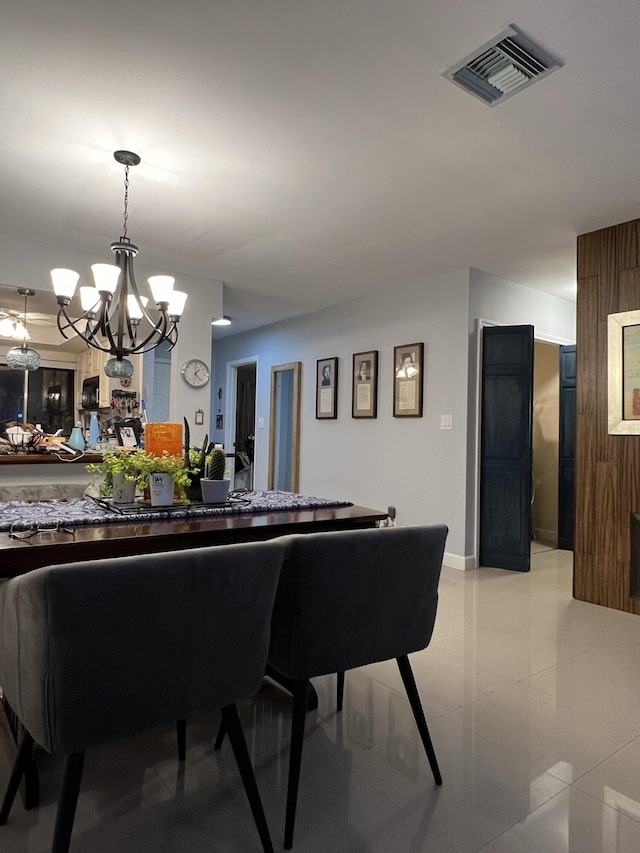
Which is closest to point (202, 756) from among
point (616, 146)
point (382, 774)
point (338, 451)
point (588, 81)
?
point (382, 774)

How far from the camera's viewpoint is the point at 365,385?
5.65 m

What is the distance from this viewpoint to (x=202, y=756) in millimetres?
1858

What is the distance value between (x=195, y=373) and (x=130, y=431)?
3.97 ft

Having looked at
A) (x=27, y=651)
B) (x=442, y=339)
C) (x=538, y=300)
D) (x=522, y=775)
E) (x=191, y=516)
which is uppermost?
(x=538, y=300)

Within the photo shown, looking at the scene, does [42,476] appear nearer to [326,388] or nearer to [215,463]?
[215,463]

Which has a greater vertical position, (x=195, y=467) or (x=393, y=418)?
(x=393, y=418)

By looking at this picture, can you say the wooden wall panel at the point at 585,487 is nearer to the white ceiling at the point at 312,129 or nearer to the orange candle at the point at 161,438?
the white ceiling at the point at 312,129

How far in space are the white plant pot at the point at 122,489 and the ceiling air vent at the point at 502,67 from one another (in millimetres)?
2024

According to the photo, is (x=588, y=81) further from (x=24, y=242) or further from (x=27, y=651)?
(x=24, y=242)

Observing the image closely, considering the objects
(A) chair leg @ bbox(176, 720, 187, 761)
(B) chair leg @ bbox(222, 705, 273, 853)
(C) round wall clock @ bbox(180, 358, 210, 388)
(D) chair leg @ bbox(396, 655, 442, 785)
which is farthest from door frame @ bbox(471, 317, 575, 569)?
(B) chair leg @ bbox(222, 705, 273, 853)

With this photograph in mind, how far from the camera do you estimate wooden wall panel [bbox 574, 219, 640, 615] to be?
11.7 feet

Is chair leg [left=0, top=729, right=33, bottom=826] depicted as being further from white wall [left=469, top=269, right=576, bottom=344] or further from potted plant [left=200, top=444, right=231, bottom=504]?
white wall [left=469, top=269, right=576, bottom=344]

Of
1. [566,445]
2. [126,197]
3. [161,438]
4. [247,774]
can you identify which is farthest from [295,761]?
[566,445]

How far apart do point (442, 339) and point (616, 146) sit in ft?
7.53
